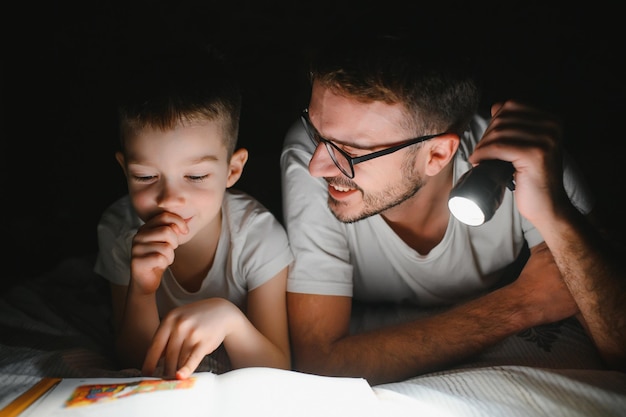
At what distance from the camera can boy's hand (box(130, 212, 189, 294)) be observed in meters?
1.18

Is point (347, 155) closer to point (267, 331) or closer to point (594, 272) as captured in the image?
point (267, 331)

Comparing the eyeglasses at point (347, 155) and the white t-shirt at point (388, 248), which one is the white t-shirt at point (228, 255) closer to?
the white t-shirt at point (388, 248)

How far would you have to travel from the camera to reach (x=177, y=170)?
1223 millimetres

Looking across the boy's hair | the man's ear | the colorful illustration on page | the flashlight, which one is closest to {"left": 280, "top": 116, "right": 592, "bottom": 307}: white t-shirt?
the man's ear

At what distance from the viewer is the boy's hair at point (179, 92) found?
1.24 meters

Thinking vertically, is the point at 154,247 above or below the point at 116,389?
above

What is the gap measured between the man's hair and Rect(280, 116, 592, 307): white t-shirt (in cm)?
27

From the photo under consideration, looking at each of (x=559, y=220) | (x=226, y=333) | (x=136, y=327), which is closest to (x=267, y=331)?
(x=226, y=333)

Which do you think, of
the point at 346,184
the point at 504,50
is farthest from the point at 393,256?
the point at 504,50

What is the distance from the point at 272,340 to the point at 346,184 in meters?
0.46

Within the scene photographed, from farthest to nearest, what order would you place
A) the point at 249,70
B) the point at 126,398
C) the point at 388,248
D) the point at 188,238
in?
1. the point at 249,70
2. the point at 388,248
3. the point at 188,238
4. the point at 126,398

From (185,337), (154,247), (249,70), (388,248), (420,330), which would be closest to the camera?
(185,337)

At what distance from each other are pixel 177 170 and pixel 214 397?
53 cm

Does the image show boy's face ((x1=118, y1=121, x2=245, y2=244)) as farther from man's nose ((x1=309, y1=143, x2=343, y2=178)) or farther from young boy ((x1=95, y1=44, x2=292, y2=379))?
man's nose ((x1=309, y1=143, x2=343, y2=178))
